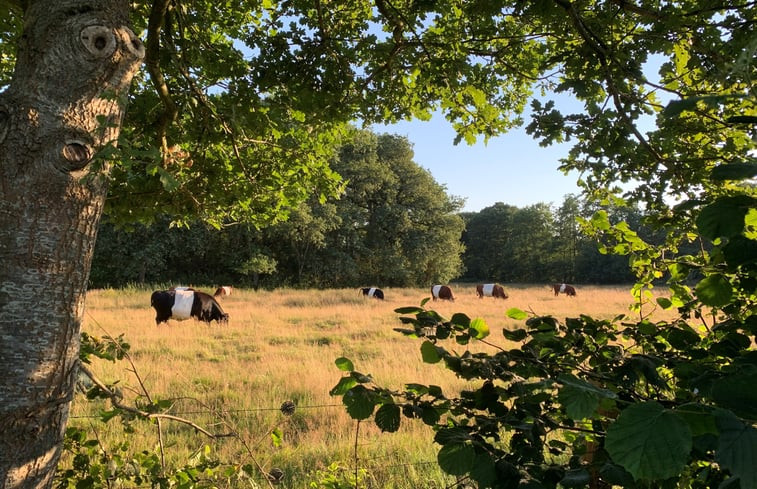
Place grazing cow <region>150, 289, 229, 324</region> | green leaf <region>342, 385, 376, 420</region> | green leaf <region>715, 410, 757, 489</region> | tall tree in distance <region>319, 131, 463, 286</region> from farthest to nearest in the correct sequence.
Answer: tall tree in distance <region>319, 131, 463, 286</region> < grazing cow <region>150, 289, 229, 324</region> < green leaf <region>342, 385, 376, 420</region> < green leaf <region>715, 410, 757, 489</region>

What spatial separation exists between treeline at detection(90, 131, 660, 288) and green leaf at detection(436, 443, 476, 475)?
2944cm

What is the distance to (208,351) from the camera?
31.4 ft

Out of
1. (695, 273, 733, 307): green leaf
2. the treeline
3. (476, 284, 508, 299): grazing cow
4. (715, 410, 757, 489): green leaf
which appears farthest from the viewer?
the treeline

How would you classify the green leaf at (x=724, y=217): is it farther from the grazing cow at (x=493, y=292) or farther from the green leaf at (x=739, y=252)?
the grazing cow at (x=493, y=292)

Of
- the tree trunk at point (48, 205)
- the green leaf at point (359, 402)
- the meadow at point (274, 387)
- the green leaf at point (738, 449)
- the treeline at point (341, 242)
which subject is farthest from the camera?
the treeline at point (341, 242)

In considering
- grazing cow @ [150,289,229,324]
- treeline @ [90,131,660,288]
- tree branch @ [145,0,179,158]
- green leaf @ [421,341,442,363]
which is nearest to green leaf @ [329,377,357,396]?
green leaf @ [421,341,442,363]


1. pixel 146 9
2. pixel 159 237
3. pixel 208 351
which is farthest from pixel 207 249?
pixel 146 9

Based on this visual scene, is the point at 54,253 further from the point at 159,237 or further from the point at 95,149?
the point at 159,237

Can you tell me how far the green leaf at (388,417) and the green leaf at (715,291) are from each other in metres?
1.07

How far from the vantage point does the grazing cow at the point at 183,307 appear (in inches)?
537

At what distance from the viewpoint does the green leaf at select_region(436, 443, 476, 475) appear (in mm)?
987

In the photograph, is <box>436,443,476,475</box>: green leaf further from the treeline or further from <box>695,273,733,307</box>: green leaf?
the treeline

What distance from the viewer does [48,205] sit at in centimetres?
151

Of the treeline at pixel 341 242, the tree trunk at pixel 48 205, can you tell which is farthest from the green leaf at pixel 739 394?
the treeline at pixel 341 242
